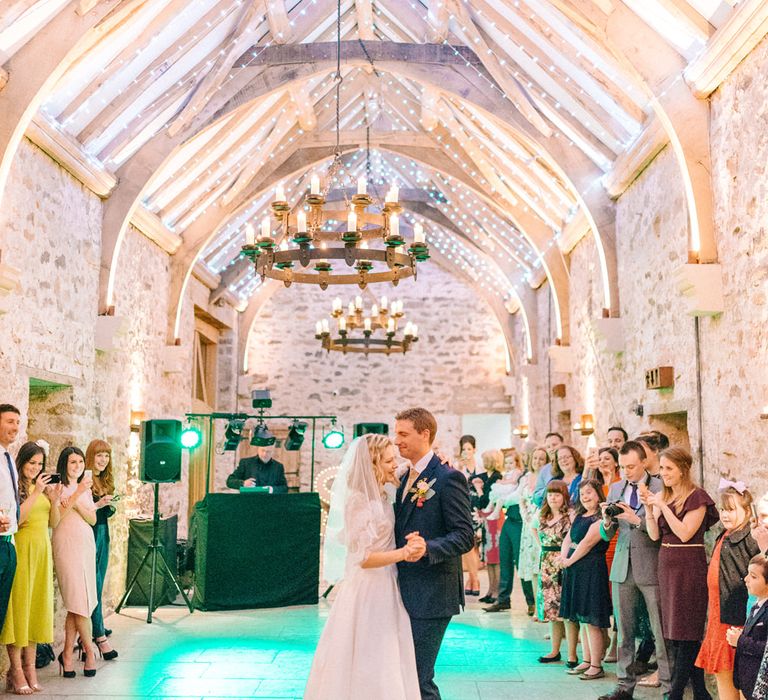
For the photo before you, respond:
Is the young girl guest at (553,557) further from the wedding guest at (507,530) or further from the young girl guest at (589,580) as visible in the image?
the wedding guest at (507,530)

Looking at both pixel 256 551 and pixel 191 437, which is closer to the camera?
pixel 256 551

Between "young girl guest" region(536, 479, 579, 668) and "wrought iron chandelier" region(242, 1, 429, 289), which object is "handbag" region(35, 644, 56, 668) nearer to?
"wrought iron chandelier" region(242, 1, 429, 289)

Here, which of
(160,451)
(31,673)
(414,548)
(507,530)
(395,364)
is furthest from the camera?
(395,364)

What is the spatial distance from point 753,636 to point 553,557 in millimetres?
2295

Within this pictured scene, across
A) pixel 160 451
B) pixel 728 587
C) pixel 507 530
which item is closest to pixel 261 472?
pixel 160 451

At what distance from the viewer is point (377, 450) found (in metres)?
3.46

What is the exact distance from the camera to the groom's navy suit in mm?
3322

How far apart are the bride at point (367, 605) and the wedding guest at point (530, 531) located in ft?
10.0

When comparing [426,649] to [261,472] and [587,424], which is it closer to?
[587,424]

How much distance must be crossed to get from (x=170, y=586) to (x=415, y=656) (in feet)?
16.1

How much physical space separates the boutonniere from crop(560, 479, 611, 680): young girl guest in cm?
188

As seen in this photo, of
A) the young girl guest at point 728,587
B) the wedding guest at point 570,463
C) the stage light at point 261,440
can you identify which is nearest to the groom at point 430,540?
the young girl guest at point 728,587

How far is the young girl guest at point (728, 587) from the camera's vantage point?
12.2 ft

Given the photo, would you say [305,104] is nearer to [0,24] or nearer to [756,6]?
[0,24]
